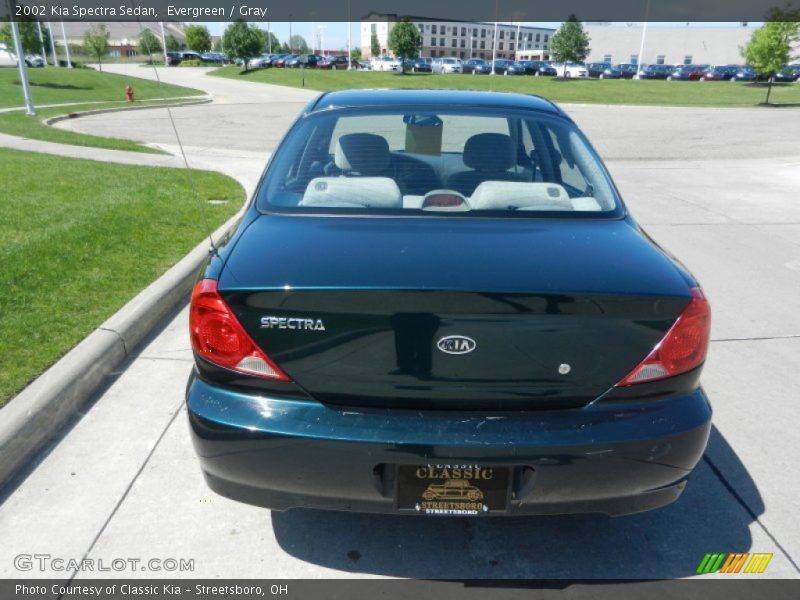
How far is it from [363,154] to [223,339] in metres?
1.51

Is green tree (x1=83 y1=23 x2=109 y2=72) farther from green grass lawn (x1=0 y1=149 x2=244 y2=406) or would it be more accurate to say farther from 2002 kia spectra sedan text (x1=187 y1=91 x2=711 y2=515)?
2002 kia spectra sedan text (x1=187 y1=91 x2=711 y2=515)

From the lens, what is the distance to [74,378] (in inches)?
141

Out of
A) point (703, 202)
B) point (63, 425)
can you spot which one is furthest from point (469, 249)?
point (703, 202)

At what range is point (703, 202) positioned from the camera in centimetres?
955

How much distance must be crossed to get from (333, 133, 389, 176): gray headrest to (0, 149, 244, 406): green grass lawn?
5.83ft

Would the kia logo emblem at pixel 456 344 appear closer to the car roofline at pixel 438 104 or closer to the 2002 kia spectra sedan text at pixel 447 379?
the 2002 kia spectra sedan text at pixel 447 379

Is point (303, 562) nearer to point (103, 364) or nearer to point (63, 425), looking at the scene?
point (63, 425)

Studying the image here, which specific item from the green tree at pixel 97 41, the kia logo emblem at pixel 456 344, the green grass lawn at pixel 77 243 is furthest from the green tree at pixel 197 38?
the kia logo emblem at pixel 456 344

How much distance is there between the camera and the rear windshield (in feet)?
9.53

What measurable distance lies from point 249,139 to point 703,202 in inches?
438

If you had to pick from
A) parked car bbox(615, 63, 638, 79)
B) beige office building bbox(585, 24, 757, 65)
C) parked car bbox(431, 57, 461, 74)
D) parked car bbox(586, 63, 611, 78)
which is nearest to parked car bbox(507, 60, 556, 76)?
parked car bbox(586, 63, 611, 78)

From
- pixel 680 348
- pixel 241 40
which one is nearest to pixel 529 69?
pixel 241 40

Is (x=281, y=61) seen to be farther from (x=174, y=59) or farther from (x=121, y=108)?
(x=121, y=108)

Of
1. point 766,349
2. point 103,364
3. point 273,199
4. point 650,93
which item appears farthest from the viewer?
point 650,93
